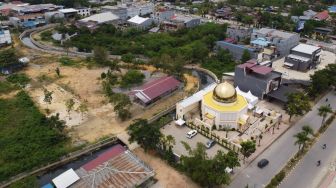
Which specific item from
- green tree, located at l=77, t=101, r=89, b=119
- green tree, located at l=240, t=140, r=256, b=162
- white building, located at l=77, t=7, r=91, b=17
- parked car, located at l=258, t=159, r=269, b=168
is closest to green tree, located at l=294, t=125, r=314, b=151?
parked car, located at l=258, t=159, r=269, b=168

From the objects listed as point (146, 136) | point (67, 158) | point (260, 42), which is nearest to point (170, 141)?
point (146, 136)

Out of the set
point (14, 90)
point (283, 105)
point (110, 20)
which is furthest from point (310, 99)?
point (110, 20)

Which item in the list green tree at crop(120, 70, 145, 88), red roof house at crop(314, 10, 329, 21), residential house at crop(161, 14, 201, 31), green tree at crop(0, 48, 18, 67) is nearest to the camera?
green tree at crop(120, 70, 145, 88)

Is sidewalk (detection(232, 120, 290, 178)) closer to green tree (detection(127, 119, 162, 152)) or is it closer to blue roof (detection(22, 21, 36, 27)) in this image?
green tree (detection(127, 119, 162, 152))

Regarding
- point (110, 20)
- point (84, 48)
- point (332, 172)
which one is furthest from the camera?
point (110, 20)

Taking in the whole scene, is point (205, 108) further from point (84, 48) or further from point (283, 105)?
point (84, 48)

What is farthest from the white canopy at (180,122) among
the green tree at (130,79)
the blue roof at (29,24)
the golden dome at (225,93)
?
the blue roof at (29,24)
